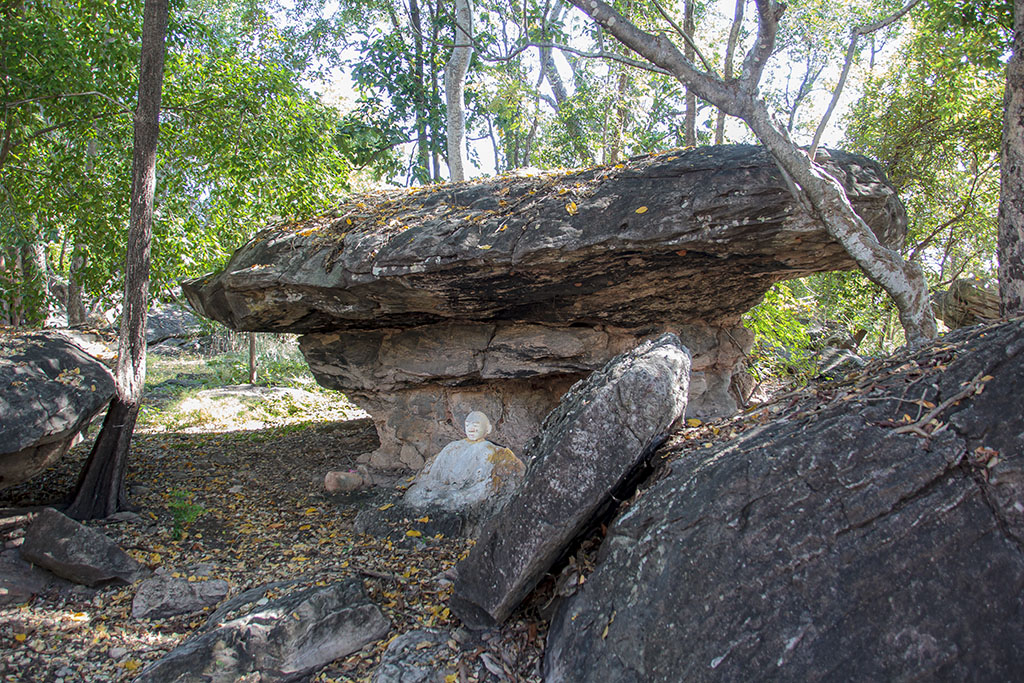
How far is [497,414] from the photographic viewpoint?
8000mm

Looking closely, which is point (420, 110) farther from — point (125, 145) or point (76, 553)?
point (76, 553)

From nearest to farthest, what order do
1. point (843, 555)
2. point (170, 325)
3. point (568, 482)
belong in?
point (843, 555) < point (568, 482) < point (170, 325)

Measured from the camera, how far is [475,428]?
624cm

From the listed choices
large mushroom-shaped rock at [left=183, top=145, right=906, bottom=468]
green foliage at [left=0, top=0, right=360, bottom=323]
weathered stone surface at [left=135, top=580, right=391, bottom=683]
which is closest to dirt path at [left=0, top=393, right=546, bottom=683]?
weathered stone surface at [left=135, top=580, right=391, bottom=683]

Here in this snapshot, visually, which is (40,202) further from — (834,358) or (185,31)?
(834,358)

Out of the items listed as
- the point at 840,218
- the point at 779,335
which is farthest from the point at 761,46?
the point at 779,335

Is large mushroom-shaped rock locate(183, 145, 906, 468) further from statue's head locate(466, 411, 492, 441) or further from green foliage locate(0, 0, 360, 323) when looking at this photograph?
statue's head locate(466, 411, 492, 441)

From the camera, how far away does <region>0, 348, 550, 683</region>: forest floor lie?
12.6 feet

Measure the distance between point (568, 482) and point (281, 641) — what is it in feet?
6.71

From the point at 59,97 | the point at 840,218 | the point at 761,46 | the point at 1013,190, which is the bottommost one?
the point at 840,218

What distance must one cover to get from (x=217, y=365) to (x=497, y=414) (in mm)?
8982

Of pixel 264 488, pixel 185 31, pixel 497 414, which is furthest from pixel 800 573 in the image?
pixel 185 31

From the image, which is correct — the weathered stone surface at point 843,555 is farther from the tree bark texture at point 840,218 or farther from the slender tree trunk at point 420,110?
the slender tree trunk at point 420,110

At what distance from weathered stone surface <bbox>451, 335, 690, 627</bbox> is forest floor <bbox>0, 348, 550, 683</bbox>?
0.34 metres
